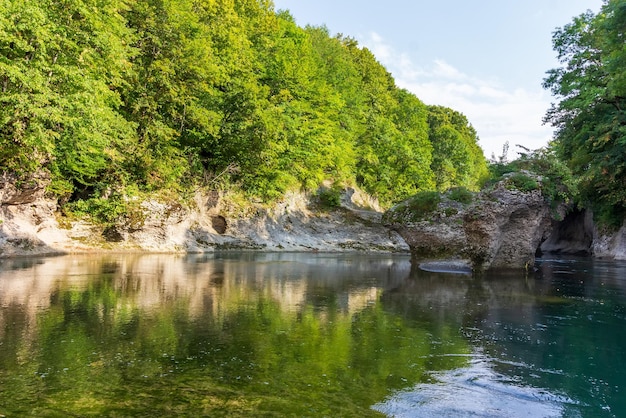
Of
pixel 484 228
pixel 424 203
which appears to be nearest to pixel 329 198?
pixel 424 203

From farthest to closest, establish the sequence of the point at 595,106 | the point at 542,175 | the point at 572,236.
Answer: the point at 572,236 < the point at 595,106 < the point at 542,175

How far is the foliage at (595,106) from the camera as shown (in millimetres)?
26172

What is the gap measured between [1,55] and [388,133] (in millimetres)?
44329

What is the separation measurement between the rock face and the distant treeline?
14.9 meters

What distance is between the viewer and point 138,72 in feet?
91.7

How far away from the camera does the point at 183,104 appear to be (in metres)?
30.3

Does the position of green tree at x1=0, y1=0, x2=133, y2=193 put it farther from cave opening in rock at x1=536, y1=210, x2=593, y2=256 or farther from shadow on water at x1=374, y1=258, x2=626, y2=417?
cave opening in rock at x1=536, y1=210, x2=593, y2=256

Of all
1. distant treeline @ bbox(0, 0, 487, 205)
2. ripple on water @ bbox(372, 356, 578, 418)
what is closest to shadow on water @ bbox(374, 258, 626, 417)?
ripple on water @ bbox(372, 356, 578, 418)

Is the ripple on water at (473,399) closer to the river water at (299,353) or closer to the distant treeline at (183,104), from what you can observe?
the river water at (299,353)

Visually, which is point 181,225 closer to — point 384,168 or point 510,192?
point 510,192

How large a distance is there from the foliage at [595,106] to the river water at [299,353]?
63.3 ft

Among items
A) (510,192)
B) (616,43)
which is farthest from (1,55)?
(616,43)

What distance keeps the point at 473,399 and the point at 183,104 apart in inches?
1141

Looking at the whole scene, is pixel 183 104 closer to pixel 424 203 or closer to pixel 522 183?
pixel 424 203
